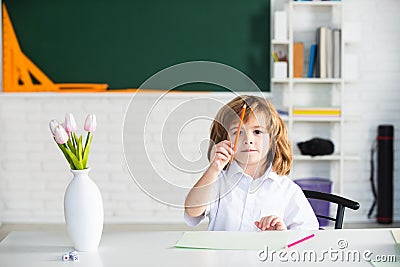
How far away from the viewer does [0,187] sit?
4684mm

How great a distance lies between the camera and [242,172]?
203 cm

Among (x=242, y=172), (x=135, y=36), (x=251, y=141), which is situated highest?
(x=135, y=36)

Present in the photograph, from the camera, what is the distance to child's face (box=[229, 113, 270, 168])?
1907 millimetres

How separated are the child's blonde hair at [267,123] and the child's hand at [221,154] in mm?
37

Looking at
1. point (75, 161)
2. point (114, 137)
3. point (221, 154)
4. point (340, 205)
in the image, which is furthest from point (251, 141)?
point (114, 137)

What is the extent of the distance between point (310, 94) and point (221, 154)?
295cm

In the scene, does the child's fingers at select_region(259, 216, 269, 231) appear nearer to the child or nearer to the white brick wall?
the child

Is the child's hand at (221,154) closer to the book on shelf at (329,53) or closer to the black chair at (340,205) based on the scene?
the black chair at (340,205)

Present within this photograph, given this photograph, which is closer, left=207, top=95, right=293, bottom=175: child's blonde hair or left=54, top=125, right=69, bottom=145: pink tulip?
left=54, top=125, right=69, bottom=145: pink tulip

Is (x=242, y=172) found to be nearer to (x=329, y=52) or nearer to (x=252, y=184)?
(x=252, y=184)

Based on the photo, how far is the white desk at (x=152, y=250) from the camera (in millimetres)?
1627

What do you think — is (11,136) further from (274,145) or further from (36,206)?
(274,145)

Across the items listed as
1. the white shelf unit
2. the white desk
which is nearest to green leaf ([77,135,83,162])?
the white desk

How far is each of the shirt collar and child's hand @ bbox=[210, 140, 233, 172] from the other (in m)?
0.17
